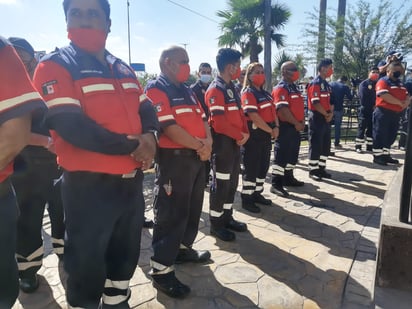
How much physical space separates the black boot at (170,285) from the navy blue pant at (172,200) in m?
0.12

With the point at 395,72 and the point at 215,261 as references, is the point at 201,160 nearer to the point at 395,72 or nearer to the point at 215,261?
the point at 215,261

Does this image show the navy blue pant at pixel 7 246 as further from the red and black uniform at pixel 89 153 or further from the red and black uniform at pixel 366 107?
the red and black uniform at pixel 366 107

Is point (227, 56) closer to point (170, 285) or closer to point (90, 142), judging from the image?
point (90, 142)

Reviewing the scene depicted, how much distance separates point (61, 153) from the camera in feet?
6.25

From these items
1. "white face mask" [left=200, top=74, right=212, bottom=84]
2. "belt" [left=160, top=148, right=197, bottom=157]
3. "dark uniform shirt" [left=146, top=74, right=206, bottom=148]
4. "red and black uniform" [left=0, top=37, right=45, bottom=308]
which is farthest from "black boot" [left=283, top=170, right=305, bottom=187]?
"red and black uniform" [left=0, top=37, right=45, bottom=308]

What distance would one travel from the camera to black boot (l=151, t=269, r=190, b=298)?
2.72 meters

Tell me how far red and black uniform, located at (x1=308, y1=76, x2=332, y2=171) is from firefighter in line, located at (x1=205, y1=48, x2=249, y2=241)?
279 cm

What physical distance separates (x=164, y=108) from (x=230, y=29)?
51.4 feet

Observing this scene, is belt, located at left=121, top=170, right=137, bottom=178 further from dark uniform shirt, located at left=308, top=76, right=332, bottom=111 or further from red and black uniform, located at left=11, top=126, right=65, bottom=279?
dark uniform shirt, located at left=308, top=76, right=332, bottom=111

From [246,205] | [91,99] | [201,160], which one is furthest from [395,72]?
[91,99]

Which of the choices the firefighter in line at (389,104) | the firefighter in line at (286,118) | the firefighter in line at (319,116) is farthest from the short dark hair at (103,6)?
the firefighter in line at (389,104)

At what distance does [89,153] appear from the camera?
1.87 metres

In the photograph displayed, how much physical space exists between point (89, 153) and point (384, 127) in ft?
22.1

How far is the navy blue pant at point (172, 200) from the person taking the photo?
8.98 ft
